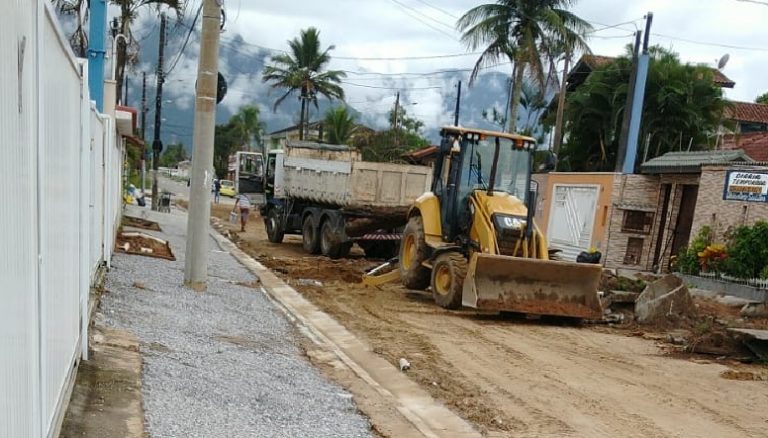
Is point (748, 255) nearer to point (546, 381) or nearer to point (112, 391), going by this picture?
point (546, 381)

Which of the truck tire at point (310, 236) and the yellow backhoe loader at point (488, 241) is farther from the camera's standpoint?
the truck tire at point (310, 236)

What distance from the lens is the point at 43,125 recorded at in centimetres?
272

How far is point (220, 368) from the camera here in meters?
5.71

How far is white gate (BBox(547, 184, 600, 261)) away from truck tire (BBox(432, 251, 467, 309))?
9675 millimetres

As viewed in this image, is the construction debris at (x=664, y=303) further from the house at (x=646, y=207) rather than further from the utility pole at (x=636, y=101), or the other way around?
the utility pole at (x=636, y=101)

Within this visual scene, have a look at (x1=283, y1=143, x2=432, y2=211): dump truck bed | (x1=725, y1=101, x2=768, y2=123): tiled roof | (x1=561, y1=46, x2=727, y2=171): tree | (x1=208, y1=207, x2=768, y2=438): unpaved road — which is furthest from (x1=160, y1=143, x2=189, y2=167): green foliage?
(x1=208, y1=207, x2=768, y2=438): unpaved road

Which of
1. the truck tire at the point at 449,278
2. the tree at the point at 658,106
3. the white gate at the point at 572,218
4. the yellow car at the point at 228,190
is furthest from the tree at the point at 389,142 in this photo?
the truck tire at the point at 449,278

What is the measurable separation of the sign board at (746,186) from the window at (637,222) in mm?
3857

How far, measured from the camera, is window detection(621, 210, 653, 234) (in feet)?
64.4

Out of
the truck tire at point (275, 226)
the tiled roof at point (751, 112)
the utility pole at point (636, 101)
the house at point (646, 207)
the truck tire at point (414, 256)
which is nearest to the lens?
the truck tire at point (414, 256)

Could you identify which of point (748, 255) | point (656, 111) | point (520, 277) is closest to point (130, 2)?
point (520, 277)

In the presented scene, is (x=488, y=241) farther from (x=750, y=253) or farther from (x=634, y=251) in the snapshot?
(x=634, y=251)

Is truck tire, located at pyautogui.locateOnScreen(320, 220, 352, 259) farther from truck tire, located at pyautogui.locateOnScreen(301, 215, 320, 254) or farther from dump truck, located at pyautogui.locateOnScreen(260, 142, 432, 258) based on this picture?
truck tire, located at pyautogui.locateOnScreen(301, 215, 320, 254)

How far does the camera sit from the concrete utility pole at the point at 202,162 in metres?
9.49
